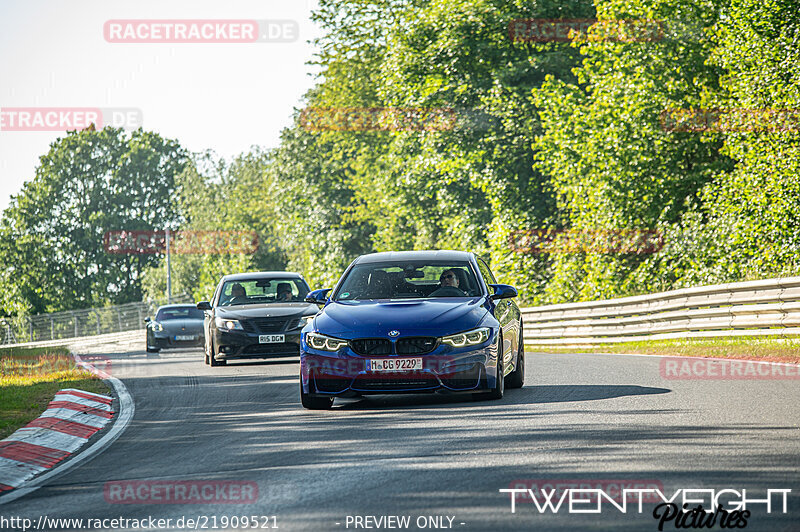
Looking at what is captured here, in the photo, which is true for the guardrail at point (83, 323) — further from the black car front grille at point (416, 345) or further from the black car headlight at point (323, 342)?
the black car front grille at point (416, 345)

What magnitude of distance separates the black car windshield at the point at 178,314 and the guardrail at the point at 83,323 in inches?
1517

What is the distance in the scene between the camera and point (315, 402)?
423 inches

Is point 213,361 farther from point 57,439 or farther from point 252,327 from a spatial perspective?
point 57,439

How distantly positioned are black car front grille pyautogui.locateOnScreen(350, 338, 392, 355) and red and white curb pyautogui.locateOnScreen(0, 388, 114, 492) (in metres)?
2.66

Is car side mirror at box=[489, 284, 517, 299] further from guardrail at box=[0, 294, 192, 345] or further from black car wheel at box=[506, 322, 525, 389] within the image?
guardrail at box=[0, 294, 192, 345]

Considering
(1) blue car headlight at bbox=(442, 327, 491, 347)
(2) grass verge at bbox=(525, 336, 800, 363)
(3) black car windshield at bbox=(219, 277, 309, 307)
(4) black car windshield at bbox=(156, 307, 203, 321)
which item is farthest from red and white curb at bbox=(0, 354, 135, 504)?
(4) black car windshield at bbox=(156, 307, 203, 321)

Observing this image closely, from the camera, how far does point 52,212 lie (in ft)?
278

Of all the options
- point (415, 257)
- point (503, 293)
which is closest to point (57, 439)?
point (415, 257)

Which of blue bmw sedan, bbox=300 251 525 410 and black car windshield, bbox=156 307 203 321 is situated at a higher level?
blue bmw sedan, bbox=300 251 525 410

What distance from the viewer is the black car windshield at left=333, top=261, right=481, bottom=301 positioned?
456 inches

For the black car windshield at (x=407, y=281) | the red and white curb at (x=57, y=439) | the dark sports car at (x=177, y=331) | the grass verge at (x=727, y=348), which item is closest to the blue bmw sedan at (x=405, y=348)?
the black car windshield at (x=407, y=281)

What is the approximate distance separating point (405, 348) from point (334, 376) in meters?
0.76

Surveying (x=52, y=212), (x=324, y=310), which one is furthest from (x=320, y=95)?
(x=324, y=310)

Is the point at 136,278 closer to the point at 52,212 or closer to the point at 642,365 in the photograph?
the point at 52,212
